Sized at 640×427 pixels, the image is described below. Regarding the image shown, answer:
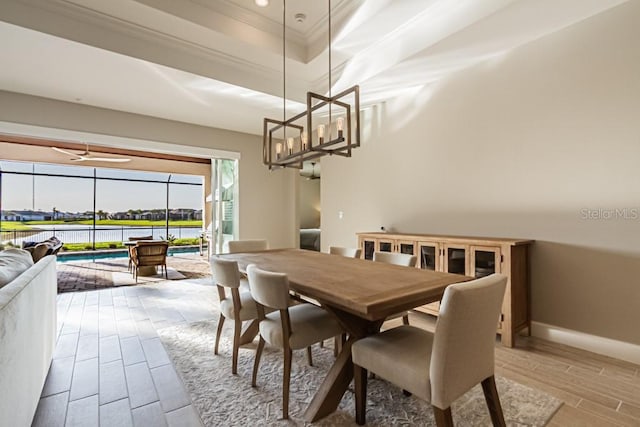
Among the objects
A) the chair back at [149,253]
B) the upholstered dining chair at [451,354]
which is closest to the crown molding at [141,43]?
the upholstered dining chair at [451,354]

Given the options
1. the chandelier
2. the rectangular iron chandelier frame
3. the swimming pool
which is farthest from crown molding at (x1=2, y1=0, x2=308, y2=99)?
the swimming pool

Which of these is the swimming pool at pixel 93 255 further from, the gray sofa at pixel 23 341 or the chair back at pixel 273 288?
the chair back at pixel 273 288

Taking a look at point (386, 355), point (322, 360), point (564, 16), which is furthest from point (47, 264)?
point (564, 16)

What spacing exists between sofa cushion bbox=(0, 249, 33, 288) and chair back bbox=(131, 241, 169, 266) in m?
3.45

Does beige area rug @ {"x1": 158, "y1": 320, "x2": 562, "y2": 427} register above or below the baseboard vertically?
below

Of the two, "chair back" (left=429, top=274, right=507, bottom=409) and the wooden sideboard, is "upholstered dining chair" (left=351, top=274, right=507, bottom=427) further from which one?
the wooden sideboard

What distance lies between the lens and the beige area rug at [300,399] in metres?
1.72

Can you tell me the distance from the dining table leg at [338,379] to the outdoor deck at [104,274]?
4815 mm

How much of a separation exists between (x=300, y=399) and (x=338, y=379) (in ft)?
1.08

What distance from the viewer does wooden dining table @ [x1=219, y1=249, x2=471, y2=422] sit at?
1478mm

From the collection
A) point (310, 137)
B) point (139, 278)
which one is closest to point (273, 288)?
point (310, 137)

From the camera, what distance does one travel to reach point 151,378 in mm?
2205

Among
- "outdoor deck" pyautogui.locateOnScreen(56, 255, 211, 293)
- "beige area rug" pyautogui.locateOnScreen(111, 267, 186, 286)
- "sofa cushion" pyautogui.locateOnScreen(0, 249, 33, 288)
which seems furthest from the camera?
"beige area rug" pyautogui.locateOnScreen(111, 267, 186, 286)

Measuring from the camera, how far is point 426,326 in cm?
319
